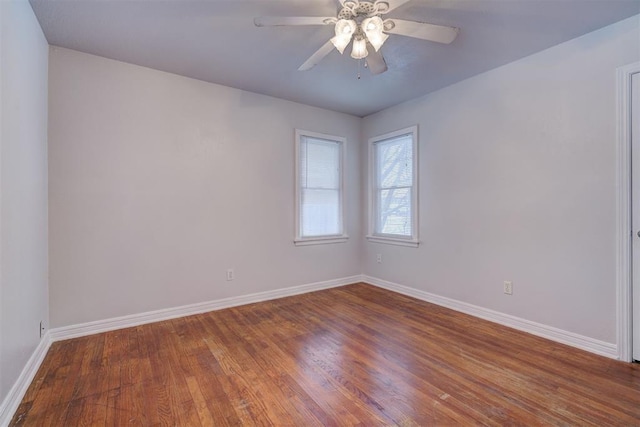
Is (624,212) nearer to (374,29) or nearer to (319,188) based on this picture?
(374,29)

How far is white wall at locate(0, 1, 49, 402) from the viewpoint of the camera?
63.2 inches

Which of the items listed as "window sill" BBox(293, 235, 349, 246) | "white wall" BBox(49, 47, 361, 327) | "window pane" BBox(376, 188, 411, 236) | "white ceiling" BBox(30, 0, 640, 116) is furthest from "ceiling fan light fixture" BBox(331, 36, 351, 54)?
"window sill" BBox(293, 235, 349, 246)

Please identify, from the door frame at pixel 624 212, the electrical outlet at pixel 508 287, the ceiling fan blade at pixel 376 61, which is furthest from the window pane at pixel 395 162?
the door frame at pixel 624 212

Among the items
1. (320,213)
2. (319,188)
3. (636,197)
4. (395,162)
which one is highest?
(395,162)

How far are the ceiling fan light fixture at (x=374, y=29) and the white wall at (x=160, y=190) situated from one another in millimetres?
2073

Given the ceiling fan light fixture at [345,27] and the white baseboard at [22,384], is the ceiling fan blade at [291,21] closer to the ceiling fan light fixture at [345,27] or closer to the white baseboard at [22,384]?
the ceiling fan light fixture at [345,27]

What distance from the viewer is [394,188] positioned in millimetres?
4031

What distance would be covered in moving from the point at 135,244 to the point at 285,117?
7.30ft

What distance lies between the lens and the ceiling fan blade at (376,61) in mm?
2041

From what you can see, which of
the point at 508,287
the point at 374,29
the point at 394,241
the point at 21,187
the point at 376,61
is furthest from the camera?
the point at 394,241

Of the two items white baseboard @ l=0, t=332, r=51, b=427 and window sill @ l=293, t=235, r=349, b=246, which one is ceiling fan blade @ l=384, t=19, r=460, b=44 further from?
white baseboard @ l=0, t=332, r=51, b=427

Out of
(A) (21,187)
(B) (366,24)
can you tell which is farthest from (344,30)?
(A) (21,187)

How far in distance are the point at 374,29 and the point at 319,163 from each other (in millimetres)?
2448

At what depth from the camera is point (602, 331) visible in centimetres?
227
